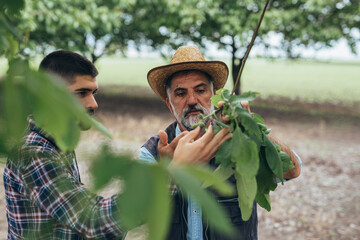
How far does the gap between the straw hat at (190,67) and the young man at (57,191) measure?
800mm

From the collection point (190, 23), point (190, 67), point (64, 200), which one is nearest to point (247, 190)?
point (64, 200)

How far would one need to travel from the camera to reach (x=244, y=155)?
3.50 ft

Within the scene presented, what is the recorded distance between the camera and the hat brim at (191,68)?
7.62 ft

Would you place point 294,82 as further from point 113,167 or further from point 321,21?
point 113,167

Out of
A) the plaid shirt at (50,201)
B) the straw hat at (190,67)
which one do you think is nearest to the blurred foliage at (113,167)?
the plaid shirt at (50,201)

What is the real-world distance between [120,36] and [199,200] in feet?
38.4

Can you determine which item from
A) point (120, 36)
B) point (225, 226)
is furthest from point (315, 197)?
point (120, 36)

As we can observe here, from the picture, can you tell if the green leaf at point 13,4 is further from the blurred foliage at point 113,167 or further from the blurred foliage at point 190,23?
the blurred foliage at point 190,23

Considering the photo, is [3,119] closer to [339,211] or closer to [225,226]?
[225,226]

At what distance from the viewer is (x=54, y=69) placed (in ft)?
5.20

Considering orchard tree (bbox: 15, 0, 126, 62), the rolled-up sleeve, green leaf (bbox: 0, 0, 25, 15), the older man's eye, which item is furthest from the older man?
orchard tree (bbox: 15, 0, 126, 62)

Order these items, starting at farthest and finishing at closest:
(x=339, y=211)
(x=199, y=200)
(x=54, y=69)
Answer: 1. (x=339, y=211)
2. (x=54, y=69)
3. (x=199, y=200)

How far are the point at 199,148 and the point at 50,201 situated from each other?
53cm

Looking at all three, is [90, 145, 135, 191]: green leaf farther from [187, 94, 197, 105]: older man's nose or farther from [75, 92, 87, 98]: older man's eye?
[187, 94, 197, 105]: older man's nose
